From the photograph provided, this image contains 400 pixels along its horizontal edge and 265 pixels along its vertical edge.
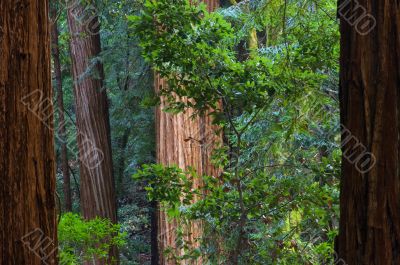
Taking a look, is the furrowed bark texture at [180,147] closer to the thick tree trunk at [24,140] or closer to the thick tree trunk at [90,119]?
the thick tree trunk at [90,119]

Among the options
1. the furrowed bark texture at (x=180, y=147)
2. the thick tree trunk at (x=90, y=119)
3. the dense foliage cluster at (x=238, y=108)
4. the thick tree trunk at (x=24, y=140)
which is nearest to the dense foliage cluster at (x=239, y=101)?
the dense foliage cluster at (x=238, y=108)

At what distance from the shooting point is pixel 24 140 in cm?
293

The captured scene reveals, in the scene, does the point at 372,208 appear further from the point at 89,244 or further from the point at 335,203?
the point at 89,244

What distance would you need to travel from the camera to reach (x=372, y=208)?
232 cm

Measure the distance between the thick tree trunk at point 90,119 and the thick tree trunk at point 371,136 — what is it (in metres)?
8.00

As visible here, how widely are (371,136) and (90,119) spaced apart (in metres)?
8.34

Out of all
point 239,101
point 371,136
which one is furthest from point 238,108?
point 371,136

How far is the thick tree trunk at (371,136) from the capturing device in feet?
7.52

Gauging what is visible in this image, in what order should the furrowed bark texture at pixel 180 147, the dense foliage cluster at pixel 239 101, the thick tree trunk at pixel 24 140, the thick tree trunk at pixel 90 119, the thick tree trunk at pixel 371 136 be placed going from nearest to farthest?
the thick tree trunk at pixel 371 136, the thick tree trunk at pixel 24 140, the dense foliage cluster at pixel 239 101, the furrowed bark texture at pixel 180 147, the thick tree trunk at pixel 90 119

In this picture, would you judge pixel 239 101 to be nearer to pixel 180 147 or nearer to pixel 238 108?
pixel 238 108

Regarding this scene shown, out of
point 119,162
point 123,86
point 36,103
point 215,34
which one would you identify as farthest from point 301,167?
point 119,162

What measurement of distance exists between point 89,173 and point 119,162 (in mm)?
3298

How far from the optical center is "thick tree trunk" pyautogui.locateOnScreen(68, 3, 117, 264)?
33.4 ft

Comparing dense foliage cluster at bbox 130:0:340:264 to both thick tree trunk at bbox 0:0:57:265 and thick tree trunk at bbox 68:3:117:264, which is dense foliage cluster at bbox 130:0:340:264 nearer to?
thick tree trunk at bbox 0:0:57:265
